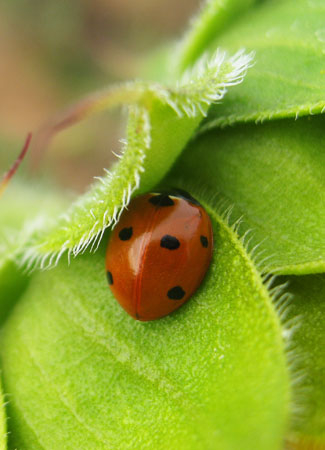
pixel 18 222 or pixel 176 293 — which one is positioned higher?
pixel 18 222

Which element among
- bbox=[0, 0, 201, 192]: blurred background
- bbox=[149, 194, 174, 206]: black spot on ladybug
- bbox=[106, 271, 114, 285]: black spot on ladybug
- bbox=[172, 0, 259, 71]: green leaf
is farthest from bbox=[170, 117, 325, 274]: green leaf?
bbox=[0, 0, 201, 192]: blurred background

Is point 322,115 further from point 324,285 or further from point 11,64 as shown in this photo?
point 11,64

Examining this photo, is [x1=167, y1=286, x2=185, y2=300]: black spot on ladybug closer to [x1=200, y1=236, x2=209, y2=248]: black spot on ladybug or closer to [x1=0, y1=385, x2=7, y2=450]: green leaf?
[x1=200, y1=236, x2=209, y2=248]: black spot on ladybug

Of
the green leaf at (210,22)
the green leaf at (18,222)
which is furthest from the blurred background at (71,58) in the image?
the green leaf at (210,22)

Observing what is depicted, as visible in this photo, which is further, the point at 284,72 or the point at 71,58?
the point at 71,58

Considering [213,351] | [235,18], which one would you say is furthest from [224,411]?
[235,18]

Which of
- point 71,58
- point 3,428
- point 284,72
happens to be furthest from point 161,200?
point 71,58

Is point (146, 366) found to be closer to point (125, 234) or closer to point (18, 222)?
point (125, 234)
